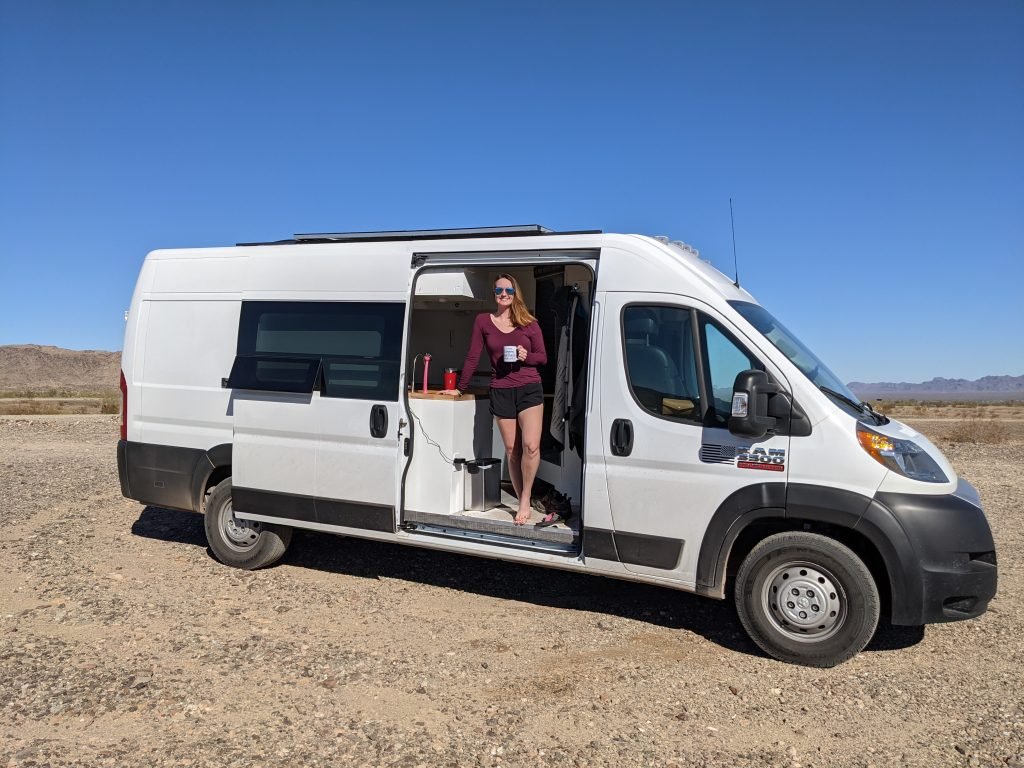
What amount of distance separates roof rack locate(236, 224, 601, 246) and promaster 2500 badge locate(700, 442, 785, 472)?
1.70 meters

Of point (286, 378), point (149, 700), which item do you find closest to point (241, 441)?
point (286, 378)

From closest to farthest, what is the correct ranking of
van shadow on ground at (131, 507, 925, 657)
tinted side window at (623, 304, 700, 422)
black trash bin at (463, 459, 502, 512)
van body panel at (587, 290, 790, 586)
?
1. van body panel at (587, 290, 790, 586)
2. tinted side window at (623, 304, 700, 422)
3. van shadow on ground at (131, 507, 925, 657)
4. black trash bin at (463, 459, 502, 512)

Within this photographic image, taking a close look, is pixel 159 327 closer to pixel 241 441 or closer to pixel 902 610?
pixel 241 441

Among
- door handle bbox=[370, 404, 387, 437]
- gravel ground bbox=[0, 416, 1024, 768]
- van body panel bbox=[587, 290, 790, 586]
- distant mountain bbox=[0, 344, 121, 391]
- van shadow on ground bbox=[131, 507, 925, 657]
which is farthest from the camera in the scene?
distant mountain bbox=[0, 344, 121, 391]

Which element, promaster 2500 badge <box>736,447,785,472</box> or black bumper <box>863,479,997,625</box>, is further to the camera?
promaster 2500 badge <box>736,447,785,472</box>

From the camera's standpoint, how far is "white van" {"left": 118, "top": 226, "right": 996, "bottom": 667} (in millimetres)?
4762

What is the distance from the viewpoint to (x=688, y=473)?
5.08m

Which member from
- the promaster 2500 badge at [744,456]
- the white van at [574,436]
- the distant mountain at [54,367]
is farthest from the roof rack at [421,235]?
the distant mountain at [54,367]

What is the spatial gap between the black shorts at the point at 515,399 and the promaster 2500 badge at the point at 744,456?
159cm

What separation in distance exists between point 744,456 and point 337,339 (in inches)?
128

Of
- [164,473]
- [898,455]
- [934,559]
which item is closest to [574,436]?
[898,455]

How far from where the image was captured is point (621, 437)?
17.4ft

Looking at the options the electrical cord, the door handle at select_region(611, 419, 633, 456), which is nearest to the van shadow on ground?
the electrical cord

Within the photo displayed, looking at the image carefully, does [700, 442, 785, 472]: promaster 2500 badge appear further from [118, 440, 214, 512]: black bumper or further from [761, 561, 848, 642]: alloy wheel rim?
[118, 440, 214, 512]: black bumper
